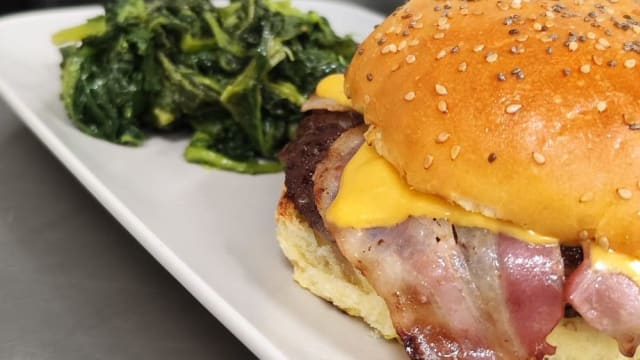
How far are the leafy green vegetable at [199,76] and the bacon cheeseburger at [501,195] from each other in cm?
118

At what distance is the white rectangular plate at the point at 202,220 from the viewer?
2.27m

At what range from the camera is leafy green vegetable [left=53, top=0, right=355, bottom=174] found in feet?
11.5

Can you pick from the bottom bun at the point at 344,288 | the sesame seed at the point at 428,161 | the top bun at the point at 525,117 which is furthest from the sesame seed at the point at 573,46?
the bottom bun at the point at 344,288

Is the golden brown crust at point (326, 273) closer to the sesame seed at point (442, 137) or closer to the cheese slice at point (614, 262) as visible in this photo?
the sesame seed at point (442, 137)

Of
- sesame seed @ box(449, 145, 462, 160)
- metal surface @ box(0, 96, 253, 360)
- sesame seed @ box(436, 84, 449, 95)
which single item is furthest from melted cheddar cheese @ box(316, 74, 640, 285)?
metal surface @ box(0, 96, 253, 360)

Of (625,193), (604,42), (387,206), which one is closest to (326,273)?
(387,206)

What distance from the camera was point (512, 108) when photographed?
6.91 ft

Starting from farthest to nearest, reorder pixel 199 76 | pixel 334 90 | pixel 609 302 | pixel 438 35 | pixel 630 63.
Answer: pixel 199 76 < pixel 334 90 < pixel 438 35 < pixel 630 63 < pixel 609 302

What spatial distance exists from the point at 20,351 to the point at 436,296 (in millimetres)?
1265

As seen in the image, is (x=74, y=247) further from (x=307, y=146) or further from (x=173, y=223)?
(x=307, y=146)

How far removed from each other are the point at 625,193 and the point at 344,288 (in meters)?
0.84

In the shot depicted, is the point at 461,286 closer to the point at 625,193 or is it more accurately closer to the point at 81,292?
the point at 625,193

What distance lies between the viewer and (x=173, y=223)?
2791 mm

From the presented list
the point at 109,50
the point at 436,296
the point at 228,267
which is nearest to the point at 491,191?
the point at 436,296
